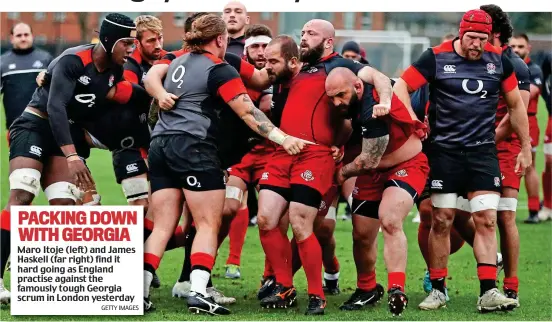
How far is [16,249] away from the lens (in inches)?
334

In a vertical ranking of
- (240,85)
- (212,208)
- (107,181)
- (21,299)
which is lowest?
(107,181)

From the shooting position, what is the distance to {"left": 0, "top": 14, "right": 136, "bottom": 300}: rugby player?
8.46 metres

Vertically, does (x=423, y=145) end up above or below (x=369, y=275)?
above

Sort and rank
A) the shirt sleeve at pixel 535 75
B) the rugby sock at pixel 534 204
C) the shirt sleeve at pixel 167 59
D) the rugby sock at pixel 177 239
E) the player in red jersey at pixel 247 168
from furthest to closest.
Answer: the rugby sock at pixel 534 204 < the shirt sleeve at pixel 535 75 < the player in red jersey at pixel 247 168 < the rugby sock at pixel 177 239 < the shirt sleeve at pixel 167 59

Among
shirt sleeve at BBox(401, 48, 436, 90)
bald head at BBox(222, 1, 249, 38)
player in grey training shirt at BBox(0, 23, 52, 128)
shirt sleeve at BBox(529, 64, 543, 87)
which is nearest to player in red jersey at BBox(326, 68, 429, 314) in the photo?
shirt sleeve at BBox(401, 48, 436, 90)

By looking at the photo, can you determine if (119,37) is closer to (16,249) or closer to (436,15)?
(16,249)

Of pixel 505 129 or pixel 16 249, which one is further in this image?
pixel 505 129

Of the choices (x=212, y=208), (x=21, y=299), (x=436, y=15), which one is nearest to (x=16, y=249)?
(x=21, y=299)

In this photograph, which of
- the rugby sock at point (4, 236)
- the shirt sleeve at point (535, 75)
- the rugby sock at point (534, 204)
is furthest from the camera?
the rugby sock at point (534, 204)

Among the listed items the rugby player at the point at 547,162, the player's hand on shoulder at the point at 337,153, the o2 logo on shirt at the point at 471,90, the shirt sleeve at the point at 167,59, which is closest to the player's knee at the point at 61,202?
the shirt sleeve at the point at 167,59

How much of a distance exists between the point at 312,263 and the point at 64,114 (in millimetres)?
2260

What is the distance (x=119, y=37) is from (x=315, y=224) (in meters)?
2.28

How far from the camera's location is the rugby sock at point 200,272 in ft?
26.6

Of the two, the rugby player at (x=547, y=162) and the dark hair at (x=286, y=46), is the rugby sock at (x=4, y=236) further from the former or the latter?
the rugby player at (x=547, y=162)
